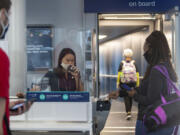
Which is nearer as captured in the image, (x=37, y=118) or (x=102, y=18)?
(x=37, y=118)

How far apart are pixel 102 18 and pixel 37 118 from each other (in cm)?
374

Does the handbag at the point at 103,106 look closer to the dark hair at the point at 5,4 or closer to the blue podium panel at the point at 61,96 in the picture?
the blue podium panel at the point at 61,96

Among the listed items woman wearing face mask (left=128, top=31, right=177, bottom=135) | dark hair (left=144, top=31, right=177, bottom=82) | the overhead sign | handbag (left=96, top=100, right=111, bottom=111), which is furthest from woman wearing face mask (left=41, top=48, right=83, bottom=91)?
dark hair (left=144, top=31, right=177, bottom=82)

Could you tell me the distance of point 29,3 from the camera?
5.52m

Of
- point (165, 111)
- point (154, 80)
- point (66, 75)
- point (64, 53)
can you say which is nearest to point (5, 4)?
point (154, 80)

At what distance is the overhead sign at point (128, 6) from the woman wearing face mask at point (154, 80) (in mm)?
2760

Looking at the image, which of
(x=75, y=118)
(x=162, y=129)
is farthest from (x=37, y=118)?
(x=162, y=129)

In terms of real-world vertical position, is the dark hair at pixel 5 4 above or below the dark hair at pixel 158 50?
above

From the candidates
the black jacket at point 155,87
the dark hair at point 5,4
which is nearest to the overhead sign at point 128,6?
the black jacket at point 155,87

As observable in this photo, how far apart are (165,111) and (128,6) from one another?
3.22 metres

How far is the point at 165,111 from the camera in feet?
→ 8.29

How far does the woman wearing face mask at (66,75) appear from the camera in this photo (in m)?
4.68

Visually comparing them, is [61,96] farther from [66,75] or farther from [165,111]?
[66,75]

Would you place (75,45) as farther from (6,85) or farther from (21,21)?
(6,85)
